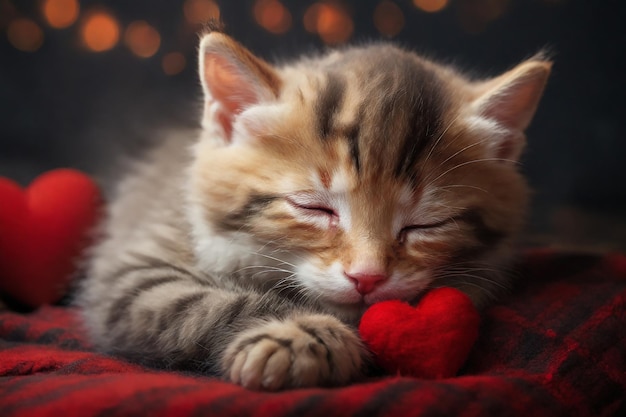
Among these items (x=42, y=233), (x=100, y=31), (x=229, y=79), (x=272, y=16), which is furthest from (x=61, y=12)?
(x=229, y=79)

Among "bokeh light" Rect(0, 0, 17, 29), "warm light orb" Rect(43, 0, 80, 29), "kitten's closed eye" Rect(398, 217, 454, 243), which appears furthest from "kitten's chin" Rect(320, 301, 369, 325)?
"bokeh light" Rect(0, 0, 17, 29)

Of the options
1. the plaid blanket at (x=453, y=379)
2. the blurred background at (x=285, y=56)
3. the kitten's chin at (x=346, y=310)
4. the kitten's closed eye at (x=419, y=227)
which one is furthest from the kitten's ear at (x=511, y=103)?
the blurred background at (x=285, y=56)

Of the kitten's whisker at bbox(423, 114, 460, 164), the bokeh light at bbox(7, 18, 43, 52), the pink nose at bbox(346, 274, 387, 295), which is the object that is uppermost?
the bokeh light at bbox(7, 18, 43, 52)

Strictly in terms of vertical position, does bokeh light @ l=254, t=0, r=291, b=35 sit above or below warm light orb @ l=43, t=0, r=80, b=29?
above

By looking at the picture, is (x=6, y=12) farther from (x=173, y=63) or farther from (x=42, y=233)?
(x=42, y=233)

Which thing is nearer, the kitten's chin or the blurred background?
the kitten's chin

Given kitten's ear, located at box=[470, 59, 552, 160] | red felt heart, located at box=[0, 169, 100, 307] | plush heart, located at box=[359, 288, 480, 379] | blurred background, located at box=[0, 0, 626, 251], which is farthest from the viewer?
blurred background, located at box=[0, 0, 626, 251]

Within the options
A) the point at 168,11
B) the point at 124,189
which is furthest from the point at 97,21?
the point at 124,189

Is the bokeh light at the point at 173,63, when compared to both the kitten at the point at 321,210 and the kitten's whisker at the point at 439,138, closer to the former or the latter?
the kitten at the point at 321,210

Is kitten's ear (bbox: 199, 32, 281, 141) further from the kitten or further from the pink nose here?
the pink nose
